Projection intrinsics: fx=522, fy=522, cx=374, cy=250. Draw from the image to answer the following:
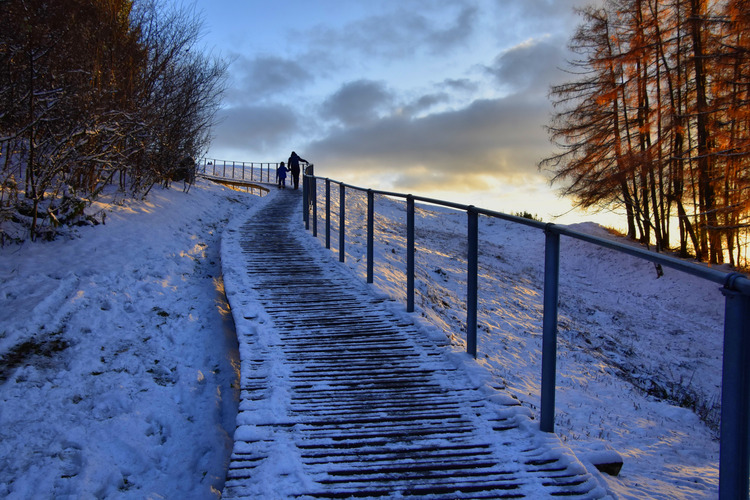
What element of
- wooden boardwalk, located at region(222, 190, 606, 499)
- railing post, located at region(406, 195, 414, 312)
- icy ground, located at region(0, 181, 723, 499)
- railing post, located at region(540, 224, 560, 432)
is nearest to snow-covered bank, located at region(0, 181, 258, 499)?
icy ground, located at region(0, 181, 723, 499)

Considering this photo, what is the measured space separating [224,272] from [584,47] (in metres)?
21.1

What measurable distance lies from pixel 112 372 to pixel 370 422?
2958mm

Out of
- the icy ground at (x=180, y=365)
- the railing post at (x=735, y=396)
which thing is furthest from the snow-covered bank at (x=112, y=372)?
the railing post at (x=735, y=396)

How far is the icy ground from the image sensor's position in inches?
156

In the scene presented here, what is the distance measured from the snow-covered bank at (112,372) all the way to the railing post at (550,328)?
7.58ft

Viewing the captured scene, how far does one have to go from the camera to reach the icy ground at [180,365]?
3.95 m

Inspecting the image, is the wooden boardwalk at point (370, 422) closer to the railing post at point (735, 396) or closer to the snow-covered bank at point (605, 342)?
the snow-covered bank at point (605, 342)

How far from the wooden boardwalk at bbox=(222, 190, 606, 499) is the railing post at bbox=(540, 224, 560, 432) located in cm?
15

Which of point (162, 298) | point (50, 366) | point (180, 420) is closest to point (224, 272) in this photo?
point (162, 298)

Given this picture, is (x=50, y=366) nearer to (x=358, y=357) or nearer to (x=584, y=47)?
(x=358, y=357)

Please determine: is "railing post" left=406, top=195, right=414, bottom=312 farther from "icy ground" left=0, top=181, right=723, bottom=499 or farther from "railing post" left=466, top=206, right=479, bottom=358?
"railing post" left=466, top=206, right=479, bottom=358

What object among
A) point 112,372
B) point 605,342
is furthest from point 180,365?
point 605,342

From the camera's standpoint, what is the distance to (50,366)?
5.07 metres

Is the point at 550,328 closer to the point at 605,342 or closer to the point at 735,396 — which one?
the point at 735,396
